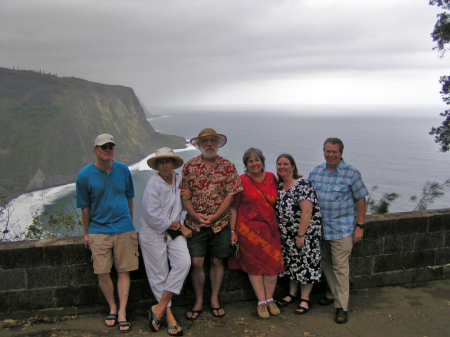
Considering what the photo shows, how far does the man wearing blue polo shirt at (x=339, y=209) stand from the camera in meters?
3.16

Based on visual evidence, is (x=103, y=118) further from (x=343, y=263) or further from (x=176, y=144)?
(x=343, y=263)

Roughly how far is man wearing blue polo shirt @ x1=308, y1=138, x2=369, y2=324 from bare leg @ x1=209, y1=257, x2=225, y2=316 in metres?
1.00

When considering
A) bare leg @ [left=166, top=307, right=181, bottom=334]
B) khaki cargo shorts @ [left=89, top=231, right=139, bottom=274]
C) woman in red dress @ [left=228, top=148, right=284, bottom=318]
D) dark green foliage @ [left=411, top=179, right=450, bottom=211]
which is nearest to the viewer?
bare leg @ [left=166, top=307, right=181, bottom=334]

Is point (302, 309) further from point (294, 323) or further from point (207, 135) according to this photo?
point (207, 135)

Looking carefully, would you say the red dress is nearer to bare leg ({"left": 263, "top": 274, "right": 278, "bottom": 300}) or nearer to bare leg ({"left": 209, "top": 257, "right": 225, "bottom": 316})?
bare leg ({"left": 263, "top": 274, "right": 278, "bottom": 300})

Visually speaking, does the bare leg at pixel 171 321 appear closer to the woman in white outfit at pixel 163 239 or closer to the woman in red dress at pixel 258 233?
the woman in white outfit at pixel 163 239

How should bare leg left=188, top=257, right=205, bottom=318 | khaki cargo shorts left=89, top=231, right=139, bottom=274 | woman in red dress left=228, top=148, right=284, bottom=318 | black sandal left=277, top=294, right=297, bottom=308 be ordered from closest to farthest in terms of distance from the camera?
1. khaki cargo shorts left=89, top=231, right=139, bottom=274
2. bare leg left=188, top=257, right=205, bottom=318
3. woman in red dress left=228, top=148, right=284, bottom=318
4. black sandal left=277, top=294, right=297, bottom=308

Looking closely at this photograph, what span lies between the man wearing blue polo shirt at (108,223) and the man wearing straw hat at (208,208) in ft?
1.75

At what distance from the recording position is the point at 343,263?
3.24 m

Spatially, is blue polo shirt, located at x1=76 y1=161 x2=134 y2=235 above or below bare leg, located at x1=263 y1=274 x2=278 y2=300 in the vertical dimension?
above

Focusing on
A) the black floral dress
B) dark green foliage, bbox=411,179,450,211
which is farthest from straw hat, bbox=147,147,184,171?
dark green foliage, bbox=411,179,450,211

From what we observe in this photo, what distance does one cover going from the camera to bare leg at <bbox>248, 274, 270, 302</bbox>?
321cm

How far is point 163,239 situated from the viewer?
3076 millimetres

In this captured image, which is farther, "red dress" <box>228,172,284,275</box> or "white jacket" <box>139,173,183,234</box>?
"red dress" <box>228,172,284,275</box>
